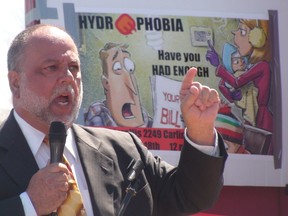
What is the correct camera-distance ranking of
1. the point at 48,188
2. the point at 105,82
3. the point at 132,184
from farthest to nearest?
the point at 105,82 → the point at 132,184 → the point at 48,188

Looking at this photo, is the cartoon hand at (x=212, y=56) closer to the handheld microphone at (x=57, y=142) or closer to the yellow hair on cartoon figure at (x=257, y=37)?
the yellow hair on cartoon figure at (x=257, y=37)

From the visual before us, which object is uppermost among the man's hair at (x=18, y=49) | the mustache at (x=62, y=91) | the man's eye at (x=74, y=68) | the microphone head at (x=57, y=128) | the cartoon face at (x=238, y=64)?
the man's hair at (x=18, y=49)

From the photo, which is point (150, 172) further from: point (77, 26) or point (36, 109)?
point (77, 26)

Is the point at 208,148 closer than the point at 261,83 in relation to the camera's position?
Yes

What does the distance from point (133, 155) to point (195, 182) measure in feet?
1.00

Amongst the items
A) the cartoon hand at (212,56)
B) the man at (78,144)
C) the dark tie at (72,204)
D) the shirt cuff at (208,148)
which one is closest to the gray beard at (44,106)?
the man at (78,144)

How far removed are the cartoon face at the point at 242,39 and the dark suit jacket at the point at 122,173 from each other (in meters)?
2.26

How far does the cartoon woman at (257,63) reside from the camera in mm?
5301

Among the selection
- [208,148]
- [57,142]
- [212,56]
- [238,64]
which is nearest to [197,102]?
[208,148]

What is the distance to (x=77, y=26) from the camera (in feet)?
16.3

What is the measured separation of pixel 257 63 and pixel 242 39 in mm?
209

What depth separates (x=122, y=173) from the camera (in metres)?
3.04

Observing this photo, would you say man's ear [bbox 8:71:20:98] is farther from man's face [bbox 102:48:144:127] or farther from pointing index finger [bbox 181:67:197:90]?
man's face [bbox 102:48:144:127]

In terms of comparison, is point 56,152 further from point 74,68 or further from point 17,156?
point 74,68
